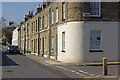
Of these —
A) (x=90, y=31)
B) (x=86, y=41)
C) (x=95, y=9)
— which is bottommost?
(x=86, y=41)

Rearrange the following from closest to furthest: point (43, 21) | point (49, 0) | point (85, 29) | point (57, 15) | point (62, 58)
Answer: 1. point (85, 29)
2. point (62, 58)
3. point (57, 15)
4. point (49, 0)
5. point (43, 21)

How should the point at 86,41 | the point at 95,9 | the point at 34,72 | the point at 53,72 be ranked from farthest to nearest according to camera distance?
the point at 95,9 → the point at 86,41 → the point at 53,72 → the point at 34,72

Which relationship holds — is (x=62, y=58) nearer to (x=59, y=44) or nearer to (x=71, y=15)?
(x=59, y=44)

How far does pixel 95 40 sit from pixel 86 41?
1087 millimetres

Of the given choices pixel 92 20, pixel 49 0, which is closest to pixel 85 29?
pixel 92 20

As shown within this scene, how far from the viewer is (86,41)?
22.2 m

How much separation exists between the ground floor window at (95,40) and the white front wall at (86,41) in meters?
0.40

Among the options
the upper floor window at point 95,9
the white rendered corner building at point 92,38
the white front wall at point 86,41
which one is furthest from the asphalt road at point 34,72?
the upper floor window at point 95,9

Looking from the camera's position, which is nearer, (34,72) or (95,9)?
(34,72)

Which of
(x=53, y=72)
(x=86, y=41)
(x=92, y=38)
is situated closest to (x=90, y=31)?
(x=92, y=38)

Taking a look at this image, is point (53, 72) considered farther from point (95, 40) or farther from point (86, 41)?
point (95, 40)

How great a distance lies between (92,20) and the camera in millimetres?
22719

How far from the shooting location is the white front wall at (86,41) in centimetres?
2214

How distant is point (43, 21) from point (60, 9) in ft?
32.0
